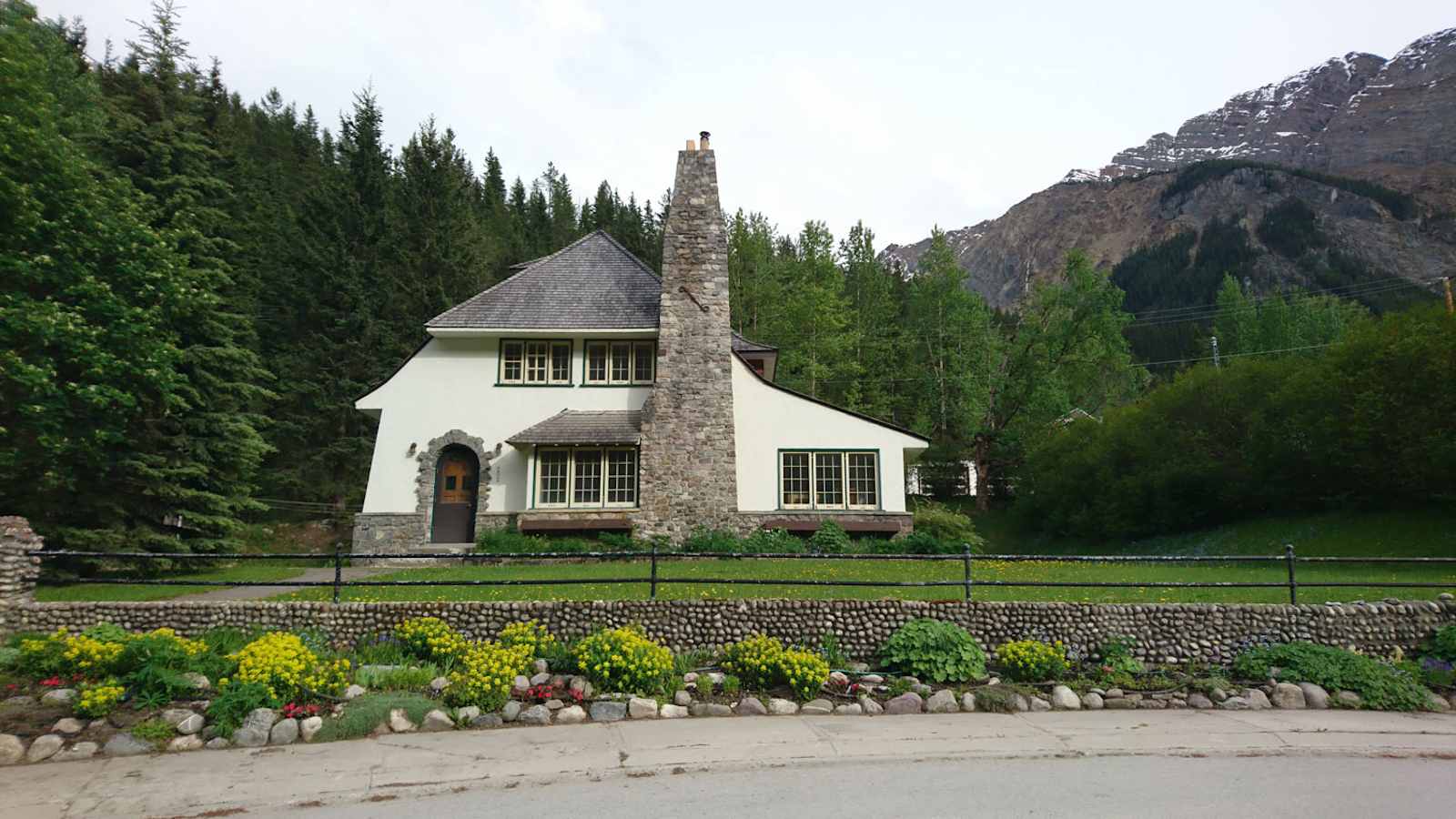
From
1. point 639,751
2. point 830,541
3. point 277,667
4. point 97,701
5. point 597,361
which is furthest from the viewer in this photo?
point 597,361

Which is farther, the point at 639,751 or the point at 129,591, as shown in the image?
the point at 129,591

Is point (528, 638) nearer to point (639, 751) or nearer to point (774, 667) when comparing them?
point (639, 751)

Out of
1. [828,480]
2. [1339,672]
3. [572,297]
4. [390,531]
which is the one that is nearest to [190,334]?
[390,531]

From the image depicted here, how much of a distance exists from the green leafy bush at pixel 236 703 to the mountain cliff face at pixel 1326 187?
4889 cm

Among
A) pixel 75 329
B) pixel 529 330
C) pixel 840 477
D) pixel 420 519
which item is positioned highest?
pixel 529 330

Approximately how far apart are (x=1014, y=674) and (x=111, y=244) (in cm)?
1988

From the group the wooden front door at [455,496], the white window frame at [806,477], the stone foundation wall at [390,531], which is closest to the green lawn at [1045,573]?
the stone foundation wall at [390,531]

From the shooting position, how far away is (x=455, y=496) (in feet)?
69.1

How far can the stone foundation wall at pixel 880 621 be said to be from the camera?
10.2 meters

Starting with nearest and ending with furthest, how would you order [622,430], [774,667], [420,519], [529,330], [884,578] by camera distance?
1. [774,667]
2. [884,578]
3. [622,430]
4. [420,519]
5. [529,330]

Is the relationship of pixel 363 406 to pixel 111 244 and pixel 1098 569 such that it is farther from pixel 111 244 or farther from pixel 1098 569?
pixel 1098 569

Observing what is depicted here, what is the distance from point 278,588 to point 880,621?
11817 millimetres

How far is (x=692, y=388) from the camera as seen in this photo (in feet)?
67.4

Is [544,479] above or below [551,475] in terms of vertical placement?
below
